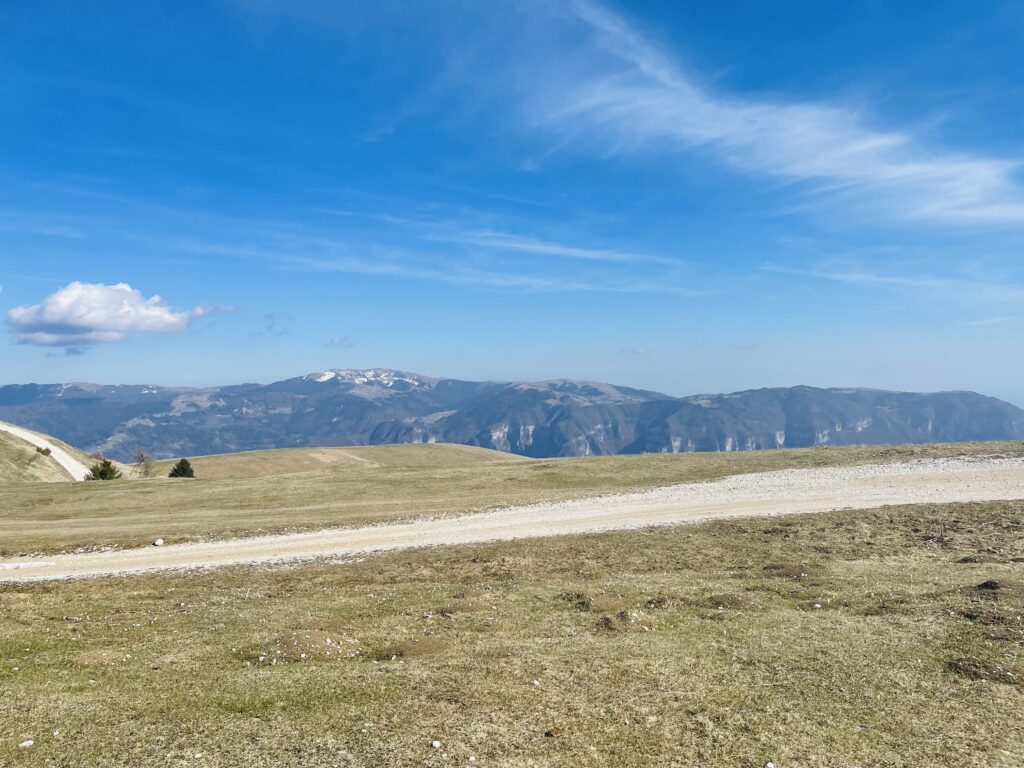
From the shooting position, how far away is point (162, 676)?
13.8 meters

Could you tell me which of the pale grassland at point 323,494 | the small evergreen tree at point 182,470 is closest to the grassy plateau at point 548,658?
the pale grassland at point 323,494

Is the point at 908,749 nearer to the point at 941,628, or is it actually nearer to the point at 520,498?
the point at 941,628

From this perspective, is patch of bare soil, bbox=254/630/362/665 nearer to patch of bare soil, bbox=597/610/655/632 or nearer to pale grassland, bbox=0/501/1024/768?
pale grassland, bbox=0/501/1024/768

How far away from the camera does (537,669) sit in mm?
13805

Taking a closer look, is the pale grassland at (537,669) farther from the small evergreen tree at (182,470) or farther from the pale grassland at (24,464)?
the pale grassland at (24,464)

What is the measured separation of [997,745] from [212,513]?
48690 mm

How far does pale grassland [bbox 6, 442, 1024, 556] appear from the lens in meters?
40.4

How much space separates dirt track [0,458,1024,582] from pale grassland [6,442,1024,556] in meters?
3.48

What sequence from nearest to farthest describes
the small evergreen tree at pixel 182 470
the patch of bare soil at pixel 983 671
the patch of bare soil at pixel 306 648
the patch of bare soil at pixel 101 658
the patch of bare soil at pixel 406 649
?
the patch of bare soil at pixel 983 671 < the patch of bare soil at pixel 101 658 < the patch of bare soil at pixel 306 648 < the patch of bare soil at pixel 406 649 < the small evergreen tree at pixel 182 470

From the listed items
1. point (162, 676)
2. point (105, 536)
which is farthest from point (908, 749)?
point (105, 536)

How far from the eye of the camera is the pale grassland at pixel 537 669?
34.4 ft

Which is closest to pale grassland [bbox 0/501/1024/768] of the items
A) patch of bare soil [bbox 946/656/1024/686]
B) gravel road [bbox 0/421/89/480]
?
patch of bare soil [bbox 946/656/1024/686]

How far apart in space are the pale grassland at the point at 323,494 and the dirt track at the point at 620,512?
348 cm

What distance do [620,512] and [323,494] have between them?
27.8 metres
